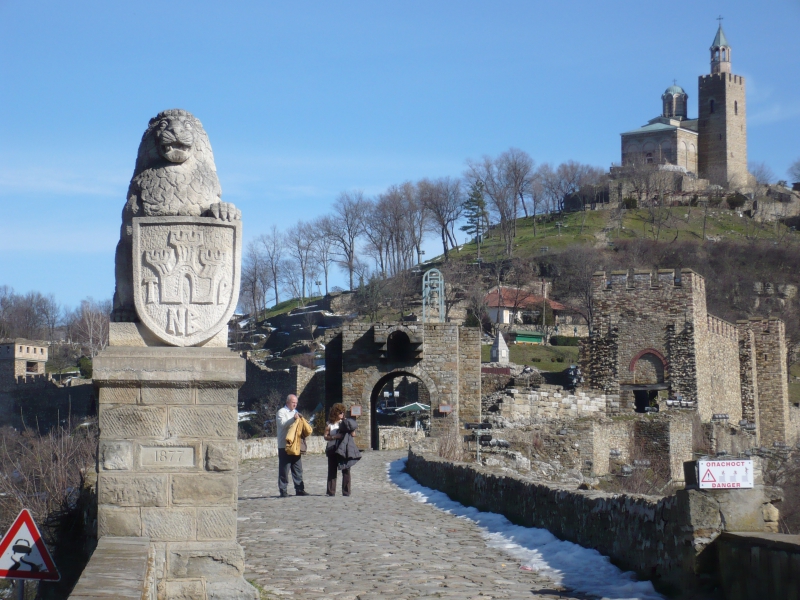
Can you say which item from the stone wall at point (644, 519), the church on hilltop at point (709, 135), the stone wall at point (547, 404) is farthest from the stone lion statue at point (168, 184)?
the church on hilltop at point (709, 135)

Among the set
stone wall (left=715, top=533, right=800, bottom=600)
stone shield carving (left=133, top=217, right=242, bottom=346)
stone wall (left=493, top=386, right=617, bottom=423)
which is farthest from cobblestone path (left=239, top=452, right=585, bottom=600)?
stone wall (left=493, top=386, right=617, bottom=423)

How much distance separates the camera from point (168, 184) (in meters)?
6.54

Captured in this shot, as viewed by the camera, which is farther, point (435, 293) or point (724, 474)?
point (435, 293)

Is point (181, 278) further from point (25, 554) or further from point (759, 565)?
point (759, 565)

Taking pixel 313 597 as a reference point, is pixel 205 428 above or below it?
above

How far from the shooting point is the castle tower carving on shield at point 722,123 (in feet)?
346

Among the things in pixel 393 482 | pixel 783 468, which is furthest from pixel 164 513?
pixel 783 468

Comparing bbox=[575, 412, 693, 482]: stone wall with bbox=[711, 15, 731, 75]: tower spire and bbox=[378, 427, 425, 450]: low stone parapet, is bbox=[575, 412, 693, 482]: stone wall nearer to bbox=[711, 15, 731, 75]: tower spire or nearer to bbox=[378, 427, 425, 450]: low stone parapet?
bbox=[378, 427, 425, 450]: low stone parapet

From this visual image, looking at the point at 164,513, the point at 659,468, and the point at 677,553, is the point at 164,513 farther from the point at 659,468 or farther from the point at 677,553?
the point at 659,468

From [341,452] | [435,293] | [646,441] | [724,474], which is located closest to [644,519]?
[724,474]

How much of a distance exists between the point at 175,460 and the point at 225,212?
4.76 ft

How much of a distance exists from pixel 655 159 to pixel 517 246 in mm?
28233

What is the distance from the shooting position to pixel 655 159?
345 feet

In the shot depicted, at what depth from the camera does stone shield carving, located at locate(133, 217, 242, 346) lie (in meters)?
6.27
